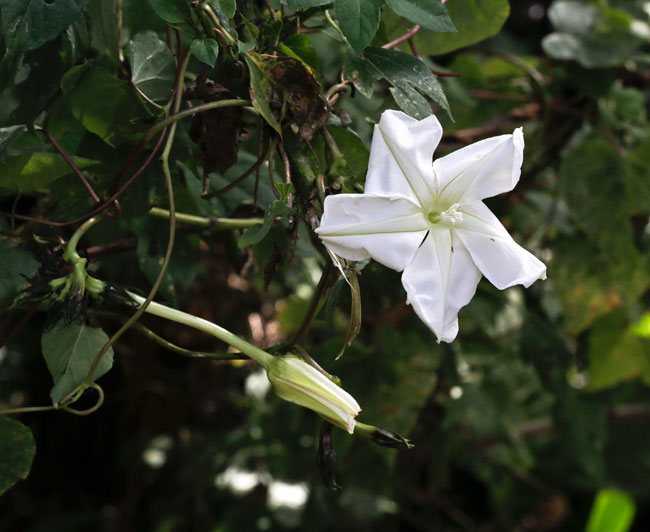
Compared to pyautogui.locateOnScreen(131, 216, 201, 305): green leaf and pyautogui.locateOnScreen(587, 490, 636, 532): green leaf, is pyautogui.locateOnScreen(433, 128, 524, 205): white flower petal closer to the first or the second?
pyautogui.locateOnScreen(131, 216, 201, 305): green leaf

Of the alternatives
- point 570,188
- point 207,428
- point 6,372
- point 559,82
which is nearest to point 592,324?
point 570,188

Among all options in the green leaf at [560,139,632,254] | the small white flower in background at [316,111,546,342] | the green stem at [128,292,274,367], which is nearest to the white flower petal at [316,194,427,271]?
the small white flower in background at [316,111,546,342]

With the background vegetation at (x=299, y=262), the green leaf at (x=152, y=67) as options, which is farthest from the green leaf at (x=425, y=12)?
the green leaf at (x=152, y=67)

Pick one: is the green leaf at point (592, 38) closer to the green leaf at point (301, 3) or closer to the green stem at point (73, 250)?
the green leaf at point (301, 3)

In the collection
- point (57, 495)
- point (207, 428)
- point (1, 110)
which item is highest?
point (1, 110)

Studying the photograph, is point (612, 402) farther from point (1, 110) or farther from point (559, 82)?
point (1, 110)

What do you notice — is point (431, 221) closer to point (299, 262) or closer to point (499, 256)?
point (499, 256)
